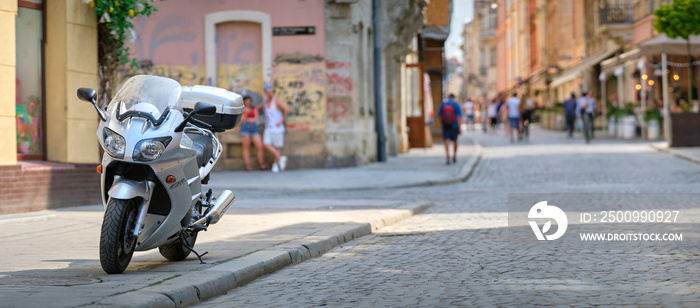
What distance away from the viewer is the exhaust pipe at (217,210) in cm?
791

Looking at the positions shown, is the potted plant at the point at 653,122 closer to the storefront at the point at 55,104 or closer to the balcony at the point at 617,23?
the balcony at the point at 617,23

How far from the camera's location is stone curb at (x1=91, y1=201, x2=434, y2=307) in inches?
236

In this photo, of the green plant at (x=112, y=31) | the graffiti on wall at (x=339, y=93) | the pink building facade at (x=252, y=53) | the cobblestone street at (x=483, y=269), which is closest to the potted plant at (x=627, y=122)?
the graffiti on wall at (x=339, y=93)

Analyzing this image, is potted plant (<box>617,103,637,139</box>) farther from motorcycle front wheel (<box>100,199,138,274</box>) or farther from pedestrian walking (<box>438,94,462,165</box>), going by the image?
motorcycle front wheel (<box>100,199,138,274</box>)

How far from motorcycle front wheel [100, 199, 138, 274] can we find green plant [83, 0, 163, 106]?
263 inches

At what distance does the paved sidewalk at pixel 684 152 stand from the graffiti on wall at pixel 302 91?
7.97 metres

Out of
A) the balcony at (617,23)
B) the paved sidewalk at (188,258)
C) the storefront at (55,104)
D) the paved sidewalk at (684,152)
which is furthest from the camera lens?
the balcony at (617,23)

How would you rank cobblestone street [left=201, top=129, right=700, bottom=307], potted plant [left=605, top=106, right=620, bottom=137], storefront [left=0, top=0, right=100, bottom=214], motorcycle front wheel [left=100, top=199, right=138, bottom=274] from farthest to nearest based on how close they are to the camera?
1. potted plant [left=605, top=106, right=620, bottom=137]
2. storefront [left=0, top=0, right=100, bottom=214]
3. motorcycle front wheel [left=100, top=199, right=138, bottom=274]
4. cobblestone street [left=201, top=129, right=700, bottom=307]

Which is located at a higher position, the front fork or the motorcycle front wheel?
the front fork

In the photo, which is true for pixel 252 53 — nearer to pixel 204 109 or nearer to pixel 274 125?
pixel 274 125

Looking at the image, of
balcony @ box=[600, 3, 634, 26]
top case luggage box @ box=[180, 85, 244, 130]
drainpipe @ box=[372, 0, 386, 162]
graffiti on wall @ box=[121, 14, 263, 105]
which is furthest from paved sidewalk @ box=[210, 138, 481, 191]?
balcony @ box=[600, 3, 634, 26]

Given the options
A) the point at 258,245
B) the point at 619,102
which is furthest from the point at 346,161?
the point at 619,102

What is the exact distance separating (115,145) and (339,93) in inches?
602

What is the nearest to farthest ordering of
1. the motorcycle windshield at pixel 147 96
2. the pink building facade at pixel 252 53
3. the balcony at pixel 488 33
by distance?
the motorcycle windshield at pixel 147 96, the pink building facade at pixel 252 53, the balcony at pixel 488 33
